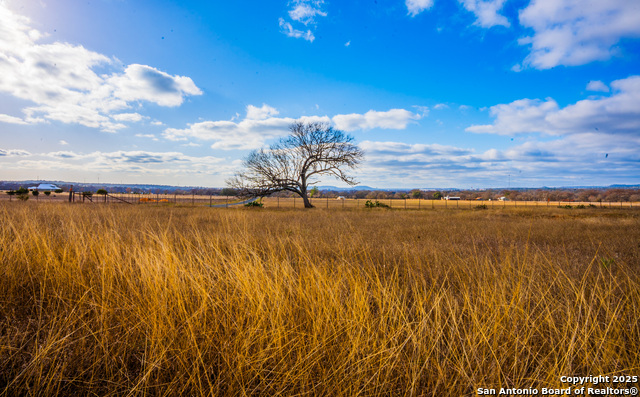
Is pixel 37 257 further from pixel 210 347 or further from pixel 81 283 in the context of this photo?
pixel 210 347

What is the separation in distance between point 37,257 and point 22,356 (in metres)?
2.62

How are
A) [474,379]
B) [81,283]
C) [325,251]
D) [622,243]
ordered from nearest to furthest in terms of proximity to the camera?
[474,379], [81,283], [325,251], [622,243]

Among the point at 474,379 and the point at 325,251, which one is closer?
the point at 474,379

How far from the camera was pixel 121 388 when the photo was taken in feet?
6.32

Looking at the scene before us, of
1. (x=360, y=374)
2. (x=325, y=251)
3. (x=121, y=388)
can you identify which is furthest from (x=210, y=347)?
(x=325, y=251)

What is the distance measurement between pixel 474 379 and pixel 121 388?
7.78 ft

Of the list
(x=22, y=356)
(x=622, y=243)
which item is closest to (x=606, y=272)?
(x=622, y=243)

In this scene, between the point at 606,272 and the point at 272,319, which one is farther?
the point at 606,272

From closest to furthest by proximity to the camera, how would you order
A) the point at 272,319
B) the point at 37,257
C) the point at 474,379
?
the point at 474,379 → the point at 272,319 → the point at 37,257

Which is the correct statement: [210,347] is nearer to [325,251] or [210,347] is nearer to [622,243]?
[325,251]

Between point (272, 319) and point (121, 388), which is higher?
point (272, 319)

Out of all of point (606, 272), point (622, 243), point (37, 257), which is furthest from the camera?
point (622, 243)

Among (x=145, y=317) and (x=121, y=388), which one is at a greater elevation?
(x=145, y=317)

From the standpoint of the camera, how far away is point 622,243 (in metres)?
8.59
